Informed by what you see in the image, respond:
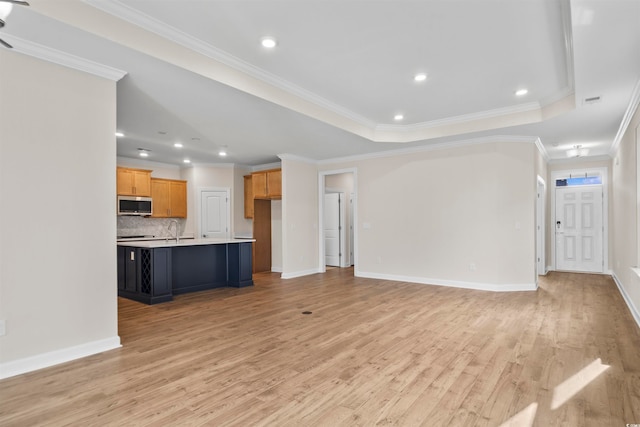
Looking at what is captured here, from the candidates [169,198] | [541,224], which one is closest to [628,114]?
[541,224]

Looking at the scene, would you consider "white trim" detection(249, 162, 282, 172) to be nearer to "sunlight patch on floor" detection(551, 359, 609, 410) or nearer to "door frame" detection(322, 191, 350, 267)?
"door frame" detection(322, 191, 350, 267)

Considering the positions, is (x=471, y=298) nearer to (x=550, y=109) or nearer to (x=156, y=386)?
(x=550, y=109)

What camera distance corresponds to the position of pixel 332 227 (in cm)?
907

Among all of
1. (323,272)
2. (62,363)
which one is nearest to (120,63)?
(62,363)

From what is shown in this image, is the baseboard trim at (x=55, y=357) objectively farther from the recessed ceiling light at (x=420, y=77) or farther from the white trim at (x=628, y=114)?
the white trim at (x=628, y=114)

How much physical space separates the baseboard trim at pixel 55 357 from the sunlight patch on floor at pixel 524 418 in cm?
334


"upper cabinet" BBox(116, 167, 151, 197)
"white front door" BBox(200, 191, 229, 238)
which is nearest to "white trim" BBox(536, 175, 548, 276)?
"white front door" BBox(200, 191, 229, 238)

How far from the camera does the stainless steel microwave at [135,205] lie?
24.1ft

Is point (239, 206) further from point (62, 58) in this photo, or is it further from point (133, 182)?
point (62, 58)

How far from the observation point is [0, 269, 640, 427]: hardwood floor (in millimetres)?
2219

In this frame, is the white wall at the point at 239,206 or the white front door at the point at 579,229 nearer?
the white front door at the point at 579,229

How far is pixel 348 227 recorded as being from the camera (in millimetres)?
9219

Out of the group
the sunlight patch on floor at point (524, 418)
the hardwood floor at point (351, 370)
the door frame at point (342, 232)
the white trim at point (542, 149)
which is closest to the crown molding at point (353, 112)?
the white trim at point (542, 149)

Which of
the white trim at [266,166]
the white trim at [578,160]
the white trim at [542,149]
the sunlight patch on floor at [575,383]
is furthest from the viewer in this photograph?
the white trim at [266,166]
